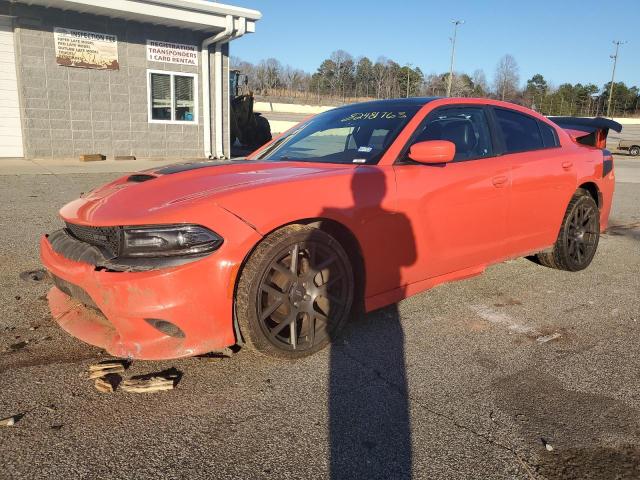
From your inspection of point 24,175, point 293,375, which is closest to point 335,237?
point 293,375

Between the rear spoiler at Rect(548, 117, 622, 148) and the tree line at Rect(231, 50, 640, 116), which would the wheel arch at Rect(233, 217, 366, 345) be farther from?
the tree line at Rect(231, 50, 640, 116)

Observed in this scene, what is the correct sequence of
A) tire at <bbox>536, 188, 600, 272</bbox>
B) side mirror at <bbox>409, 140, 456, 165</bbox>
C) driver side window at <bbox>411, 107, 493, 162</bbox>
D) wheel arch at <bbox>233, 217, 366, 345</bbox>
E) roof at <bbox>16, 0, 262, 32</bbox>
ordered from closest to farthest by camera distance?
wheel arch at <bbox>233, 217, 366, 345</bbox> → side mirror at <bbox>409, 140, 456, 165</bbox> → driver side window at <bbox>411, 107, 493, 162</bbox> → tire at <bbox>536, 188, 600, 272</bbox> → roof at <bbox>16, 0, 262, 32</bbox>

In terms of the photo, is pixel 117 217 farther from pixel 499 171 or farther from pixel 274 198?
pixel 499 171

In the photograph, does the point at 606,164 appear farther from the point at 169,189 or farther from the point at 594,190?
the point at 169,189

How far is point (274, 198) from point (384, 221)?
76cm

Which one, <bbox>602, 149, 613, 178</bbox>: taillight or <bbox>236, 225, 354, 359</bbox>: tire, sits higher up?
<bbox>602, 149, 613, 178</bbox>: taillight

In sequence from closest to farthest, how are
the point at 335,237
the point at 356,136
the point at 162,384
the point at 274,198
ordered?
1. the point at 162,384
2. the point at 274,198
3. the point at 335,237
4. the point at 356,136

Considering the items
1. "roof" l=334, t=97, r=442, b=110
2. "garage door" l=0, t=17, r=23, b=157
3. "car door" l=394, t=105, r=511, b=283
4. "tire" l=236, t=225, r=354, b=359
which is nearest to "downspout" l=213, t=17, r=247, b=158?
"garage door" l=0, t=17, r=23, b=157

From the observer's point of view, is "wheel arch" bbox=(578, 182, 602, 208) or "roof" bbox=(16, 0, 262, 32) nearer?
"wheel arch" bbox=(578, 182, 602, 208)

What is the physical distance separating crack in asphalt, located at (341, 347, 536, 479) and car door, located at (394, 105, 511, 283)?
737mm

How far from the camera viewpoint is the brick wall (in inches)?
492

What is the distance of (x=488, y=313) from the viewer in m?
3.85

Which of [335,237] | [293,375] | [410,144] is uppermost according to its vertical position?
[410,144]

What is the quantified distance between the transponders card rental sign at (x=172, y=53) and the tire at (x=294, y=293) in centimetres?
1296
